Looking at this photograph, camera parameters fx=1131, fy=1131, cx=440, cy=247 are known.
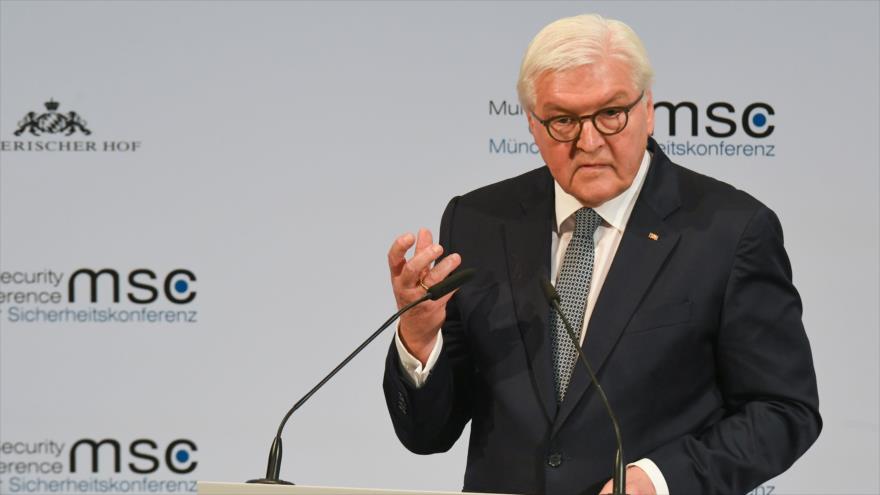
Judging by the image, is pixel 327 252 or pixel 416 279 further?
pixel 327 252

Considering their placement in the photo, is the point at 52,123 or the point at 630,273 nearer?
the point at 630,273

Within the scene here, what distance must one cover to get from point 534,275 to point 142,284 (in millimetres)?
1935

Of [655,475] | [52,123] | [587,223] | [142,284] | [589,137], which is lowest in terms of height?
[655,475]

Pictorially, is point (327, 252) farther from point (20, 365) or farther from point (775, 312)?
point (775, 312)

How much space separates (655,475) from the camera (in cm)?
188

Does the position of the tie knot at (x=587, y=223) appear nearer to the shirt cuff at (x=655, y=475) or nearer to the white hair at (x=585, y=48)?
the white hair at (x=585, y=48)

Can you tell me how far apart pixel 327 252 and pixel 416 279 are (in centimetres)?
173

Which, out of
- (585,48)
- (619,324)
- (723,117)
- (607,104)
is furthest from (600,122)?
(723,117)

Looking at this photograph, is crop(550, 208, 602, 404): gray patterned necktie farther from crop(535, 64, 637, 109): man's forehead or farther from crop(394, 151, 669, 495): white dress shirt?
crop(535, 64, 637, 109): man's forehead

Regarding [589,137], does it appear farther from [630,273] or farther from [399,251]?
[399,251]

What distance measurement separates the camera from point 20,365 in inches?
148

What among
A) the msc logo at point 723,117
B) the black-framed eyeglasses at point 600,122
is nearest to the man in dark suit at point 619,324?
the black-framed eyeglasses at point 600,122

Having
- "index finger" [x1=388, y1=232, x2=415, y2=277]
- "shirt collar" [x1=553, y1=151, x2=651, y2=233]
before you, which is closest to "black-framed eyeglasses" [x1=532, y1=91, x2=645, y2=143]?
"shirt collar" [x1=553, y1=151, x2=651, y2=233]

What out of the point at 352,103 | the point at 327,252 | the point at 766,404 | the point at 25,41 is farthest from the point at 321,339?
the point at 766,404
